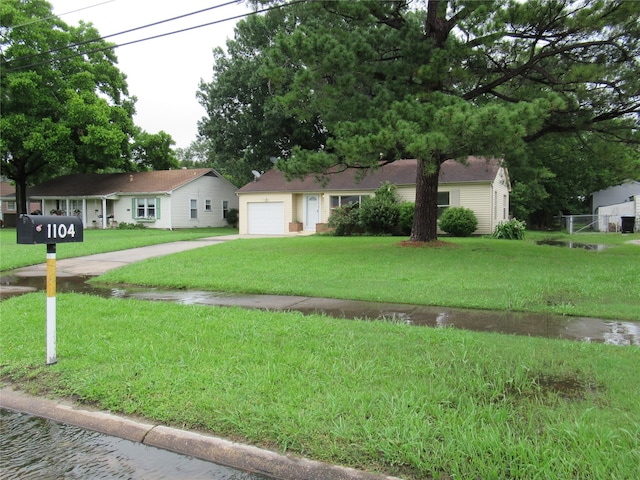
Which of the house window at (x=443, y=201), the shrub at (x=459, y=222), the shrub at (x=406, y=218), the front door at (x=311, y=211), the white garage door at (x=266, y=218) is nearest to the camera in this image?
the shrub at (x=459, y=222)

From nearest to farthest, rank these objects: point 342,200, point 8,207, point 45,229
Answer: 1. point 45,229
2. point 342,200
3. point 8,207

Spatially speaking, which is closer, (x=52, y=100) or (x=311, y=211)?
(x=311, y=211)

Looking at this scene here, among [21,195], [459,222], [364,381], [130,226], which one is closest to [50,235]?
[364,381]

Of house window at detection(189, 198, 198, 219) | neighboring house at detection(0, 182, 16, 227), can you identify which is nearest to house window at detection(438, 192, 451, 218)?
house window at detection(189, 198, 198, 219)

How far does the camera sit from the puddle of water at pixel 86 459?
2.94 m

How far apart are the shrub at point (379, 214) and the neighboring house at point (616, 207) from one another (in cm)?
1324

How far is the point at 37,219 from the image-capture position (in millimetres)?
4223

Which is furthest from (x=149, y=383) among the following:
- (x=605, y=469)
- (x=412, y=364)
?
(x=605, y=469)

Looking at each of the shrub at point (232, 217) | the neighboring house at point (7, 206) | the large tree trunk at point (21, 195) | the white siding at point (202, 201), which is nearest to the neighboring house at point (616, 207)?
the shrub at point (232, 217)

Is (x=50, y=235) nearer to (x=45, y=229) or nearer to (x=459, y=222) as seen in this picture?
(x=45, y=229)

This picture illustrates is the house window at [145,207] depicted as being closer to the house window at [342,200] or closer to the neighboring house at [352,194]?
the neighboring house at [352,194]

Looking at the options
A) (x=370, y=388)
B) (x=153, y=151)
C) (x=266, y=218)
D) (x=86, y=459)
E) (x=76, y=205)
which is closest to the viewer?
(x=86, y=459)

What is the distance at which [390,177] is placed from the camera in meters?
25.0

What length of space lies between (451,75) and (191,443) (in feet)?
39.2
